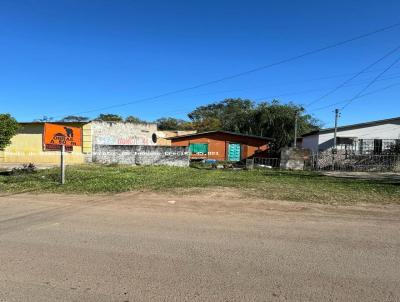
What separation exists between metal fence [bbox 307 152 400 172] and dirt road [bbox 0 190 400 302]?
586 inches

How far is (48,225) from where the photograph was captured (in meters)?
7.47

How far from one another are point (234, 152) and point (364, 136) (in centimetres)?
1127

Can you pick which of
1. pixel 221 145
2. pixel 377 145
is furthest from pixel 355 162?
pixel 221 145

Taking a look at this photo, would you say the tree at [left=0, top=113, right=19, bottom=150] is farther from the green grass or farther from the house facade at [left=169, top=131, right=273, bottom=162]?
the house facade at [left=169, top=131, right=273, bottom=162]

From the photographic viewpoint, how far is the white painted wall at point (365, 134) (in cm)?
3106

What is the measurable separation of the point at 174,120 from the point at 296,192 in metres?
67.0

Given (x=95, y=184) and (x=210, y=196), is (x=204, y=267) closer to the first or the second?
(x=210, y=196)

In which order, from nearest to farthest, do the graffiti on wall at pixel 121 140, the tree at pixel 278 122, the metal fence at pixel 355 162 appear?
the metal fence at pixel 355 162, the graffiti on wall at pixel 121 140, the tree at pixel 278 122

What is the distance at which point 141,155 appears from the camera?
84.3 feet

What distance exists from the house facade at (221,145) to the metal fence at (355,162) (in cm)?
1099

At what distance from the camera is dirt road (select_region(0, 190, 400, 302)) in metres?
4.20

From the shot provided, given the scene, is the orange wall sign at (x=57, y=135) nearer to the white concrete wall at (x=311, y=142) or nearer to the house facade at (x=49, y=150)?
the house facade at (x=49, y=150)

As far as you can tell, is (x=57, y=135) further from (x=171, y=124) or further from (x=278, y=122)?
(x=171, y=124)

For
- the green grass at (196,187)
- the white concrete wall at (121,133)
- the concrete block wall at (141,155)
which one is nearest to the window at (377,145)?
the concrete block wall at (141,155)
